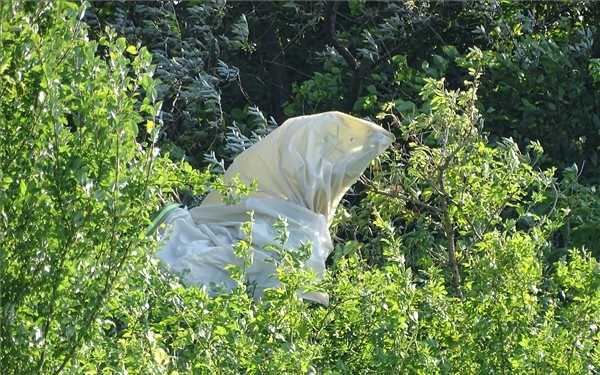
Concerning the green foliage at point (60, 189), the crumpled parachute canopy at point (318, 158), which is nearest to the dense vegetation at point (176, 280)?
the green foliage at point (60, 189)

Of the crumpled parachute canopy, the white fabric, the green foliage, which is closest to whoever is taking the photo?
the green foliage

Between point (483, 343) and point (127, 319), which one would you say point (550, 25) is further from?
point (127, 319)

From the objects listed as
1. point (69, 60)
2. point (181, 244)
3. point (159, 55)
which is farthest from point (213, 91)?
point (69, 60)

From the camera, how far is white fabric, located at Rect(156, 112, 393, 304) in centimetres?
511

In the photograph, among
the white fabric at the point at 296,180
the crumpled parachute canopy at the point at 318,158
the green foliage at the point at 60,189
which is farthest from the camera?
Result: the crumpled parachute canopy at the point at 318,158

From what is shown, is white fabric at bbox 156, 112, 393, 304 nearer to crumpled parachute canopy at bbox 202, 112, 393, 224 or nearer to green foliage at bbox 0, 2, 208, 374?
crumpled parachute canopy at bbox 202, 112, 393, 224

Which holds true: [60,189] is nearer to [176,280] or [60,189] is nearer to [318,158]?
[176,280]

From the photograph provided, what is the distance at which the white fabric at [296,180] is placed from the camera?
511 cm

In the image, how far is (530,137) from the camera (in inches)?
292

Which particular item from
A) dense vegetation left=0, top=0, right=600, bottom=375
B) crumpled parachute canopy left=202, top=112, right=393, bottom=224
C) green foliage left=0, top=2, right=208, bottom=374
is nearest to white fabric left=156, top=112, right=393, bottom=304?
crumpled parachute canopy left=202, top=112, right=393, bottom=224

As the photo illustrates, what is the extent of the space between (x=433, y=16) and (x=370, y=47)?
428 mm

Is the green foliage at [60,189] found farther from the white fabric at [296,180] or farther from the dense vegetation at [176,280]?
the white fabric at [296,180]

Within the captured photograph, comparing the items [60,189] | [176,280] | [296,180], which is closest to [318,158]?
[296,180]

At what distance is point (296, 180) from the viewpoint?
5.24 metres
